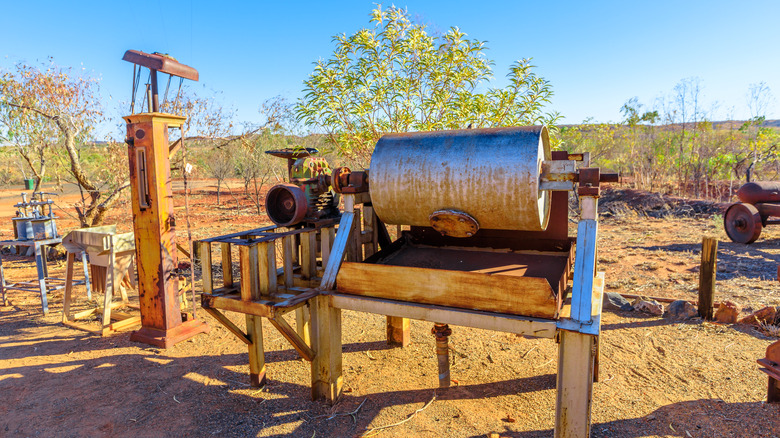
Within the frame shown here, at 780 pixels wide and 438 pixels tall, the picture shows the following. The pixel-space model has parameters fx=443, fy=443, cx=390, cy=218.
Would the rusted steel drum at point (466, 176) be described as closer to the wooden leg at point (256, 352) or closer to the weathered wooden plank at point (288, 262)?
the weathered wooden plank at point (288, 262)

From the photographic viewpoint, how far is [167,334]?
16.5 ft

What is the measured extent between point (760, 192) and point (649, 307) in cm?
673

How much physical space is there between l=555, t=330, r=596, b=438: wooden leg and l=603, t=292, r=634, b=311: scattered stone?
3871 millimetres

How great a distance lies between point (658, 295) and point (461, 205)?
16.6 ft

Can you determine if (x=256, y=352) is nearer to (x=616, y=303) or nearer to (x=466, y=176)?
(x=466, y=176)

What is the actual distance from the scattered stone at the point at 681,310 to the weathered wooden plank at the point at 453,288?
13.1 feet

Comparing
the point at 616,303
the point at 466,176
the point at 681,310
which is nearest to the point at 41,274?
the point at 466,176

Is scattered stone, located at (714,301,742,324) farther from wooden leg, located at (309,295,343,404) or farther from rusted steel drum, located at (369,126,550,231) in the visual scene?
wooden leg, located at (309,295,343,404)

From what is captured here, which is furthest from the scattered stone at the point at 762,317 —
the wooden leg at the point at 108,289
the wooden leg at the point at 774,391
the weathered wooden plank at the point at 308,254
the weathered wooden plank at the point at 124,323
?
the wooden leg at the point at 108,289

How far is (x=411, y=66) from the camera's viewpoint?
5.84 meters

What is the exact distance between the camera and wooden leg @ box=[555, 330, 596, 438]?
8.05ft

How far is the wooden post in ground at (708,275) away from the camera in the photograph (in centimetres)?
531

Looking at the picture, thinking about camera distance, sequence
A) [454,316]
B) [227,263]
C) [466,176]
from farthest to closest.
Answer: [227,263] < [466,176] < [454,316]

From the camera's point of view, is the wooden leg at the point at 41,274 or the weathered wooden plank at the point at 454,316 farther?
the wooden leg at the point at 41,274
